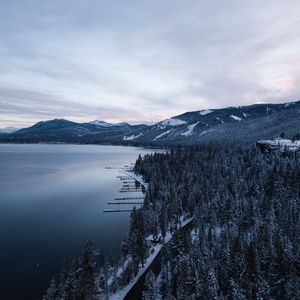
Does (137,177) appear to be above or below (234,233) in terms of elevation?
below

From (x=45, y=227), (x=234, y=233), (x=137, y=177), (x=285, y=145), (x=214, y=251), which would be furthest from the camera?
(x=137, y=177)

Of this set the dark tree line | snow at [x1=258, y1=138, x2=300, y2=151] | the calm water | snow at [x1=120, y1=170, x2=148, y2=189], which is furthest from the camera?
snow at [x1=120, y1=170, x2=148, y2=189]

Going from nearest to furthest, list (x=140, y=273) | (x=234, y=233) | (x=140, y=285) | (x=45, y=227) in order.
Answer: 1. (x=140, y=285)
2. (x=140, y=273)
3. (x=234, y=233)
4. (x=45, y=227)

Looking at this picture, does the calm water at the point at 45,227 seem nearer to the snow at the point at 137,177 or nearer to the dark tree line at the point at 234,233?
the snow at the point at 137,177

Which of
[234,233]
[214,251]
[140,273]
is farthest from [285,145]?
[140,273]

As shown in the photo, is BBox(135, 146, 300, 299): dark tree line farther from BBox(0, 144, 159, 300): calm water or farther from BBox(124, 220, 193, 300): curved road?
BBox(0, 144, 159, 300): calm water

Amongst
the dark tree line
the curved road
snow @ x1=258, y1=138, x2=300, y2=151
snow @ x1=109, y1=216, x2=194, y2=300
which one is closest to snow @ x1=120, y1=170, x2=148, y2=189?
the dark tree line

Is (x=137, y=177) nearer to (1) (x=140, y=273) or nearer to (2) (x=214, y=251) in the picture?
(1) (x=140, y=273)

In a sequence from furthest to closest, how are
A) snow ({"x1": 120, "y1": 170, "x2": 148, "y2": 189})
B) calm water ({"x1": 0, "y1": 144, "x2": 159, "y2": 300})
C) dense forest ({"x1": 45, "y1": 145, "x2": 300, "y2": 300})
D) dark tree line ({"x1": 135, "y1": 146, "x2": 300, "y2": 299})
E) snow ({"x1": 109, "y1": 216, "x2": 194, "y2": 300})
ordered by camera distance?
snow ({"x1": 120, "y1": 170, "x2": 148, "y2": 189}) < calm water ({"x1": 0, "y1": 144, "x2": 159, "y2": 300}) < snow ({"x1": 109, "y1": 216, "x2": 194, "y2": 300}) < dark tree line ({"x1": 135, "y1": 146, "x2": 300, "y2": 299}) < dense forest ({"x1": 45, "y1": 145, "x2": 300, "y2": 300})

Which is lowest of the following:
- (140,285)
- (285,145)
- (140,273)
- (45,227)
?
(140,285)
